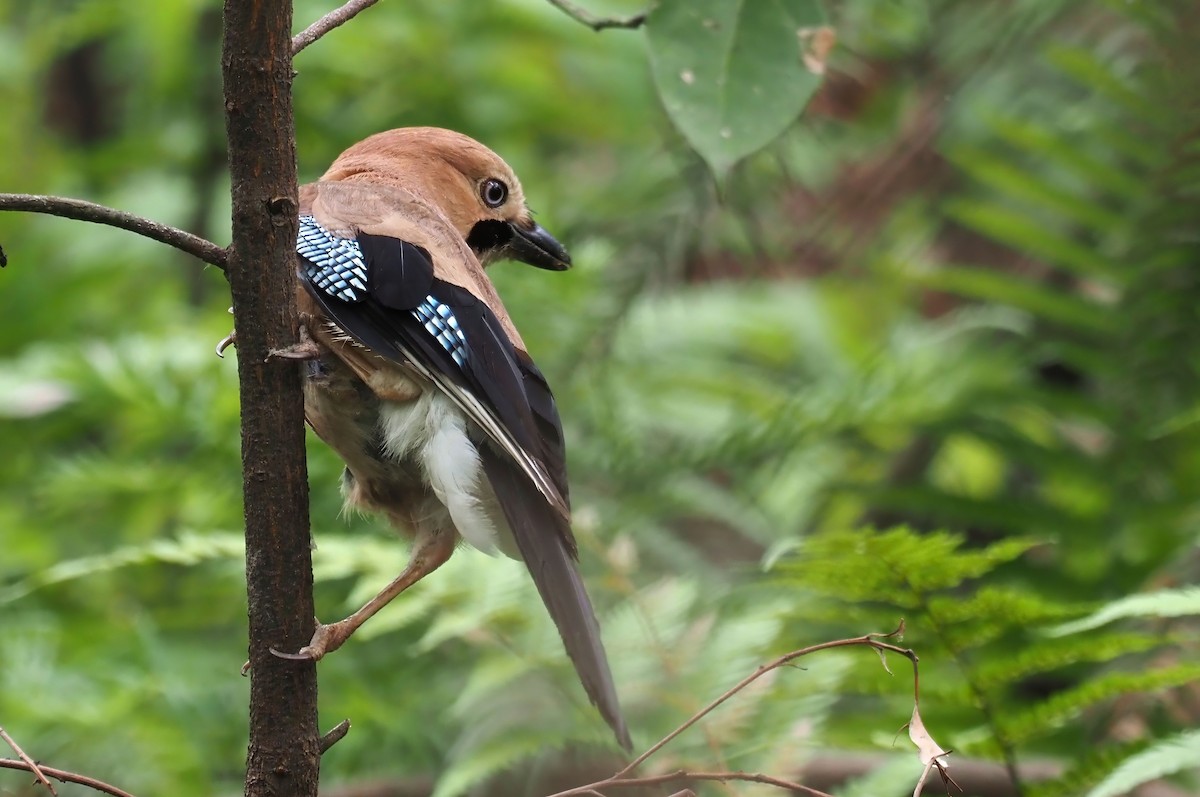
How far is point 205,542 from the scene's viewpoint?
11.0ft

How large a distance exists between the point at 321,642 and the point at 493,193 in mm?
1491

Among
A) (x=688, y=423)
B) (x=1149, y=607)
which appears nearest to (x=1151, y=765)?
(x=1149, y=607)

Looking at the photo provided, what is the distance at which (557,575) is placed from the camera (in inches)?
90.2

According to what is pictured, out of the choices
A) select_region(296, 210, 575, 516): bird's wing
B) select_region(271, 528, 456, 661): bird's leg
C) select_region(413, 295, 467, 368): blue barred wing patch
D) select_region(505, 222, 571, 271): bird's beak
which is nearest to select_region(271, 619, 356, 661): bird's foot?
select_region(271, 528, 456, 661): bird's leg

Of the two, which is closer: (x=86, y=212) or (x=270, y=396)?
(x=86, y=212)

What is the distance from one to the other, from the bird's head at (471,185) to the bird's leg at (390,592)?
2.77 ft

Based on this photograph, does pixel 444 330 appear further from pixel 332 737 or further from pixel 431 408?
pixel 332 737

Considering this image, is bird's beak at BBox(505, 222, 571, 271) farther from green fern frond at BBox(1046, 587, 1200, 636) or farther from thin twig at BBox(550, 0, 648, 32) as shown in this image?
green fern frond at BBox(1046, 587, 1200, 636)

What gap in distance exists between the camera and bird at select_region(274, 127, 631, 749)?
2354 millimetres

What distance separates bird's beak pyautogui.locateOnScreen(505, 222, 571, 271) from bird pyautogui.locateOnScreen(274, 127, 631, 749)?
0.45 metres

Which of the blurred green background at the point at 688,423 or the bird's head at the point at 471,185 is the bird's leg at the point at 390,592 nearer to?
the blurred green background at the point at 688,423

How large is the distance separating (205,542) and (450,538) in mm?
1029

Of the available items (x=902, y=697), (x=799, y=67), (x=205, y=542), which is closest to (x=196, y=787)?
(x=205, y=542)

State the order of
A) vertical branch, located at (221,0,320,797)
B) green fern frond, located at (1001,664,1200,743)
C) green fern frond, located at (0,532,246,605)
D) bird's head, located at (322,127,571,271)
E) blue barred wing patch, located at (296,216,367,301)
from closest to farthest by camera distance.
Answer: vertical branch, located at (221,0,320,797) < blue barred wing patch, located at (296,216,367,301) < green fern frond, located at (1001,664,1200,743) < bird's head, located at (322,127,571,271) < green fern frond, located at (0,532,246,605)
